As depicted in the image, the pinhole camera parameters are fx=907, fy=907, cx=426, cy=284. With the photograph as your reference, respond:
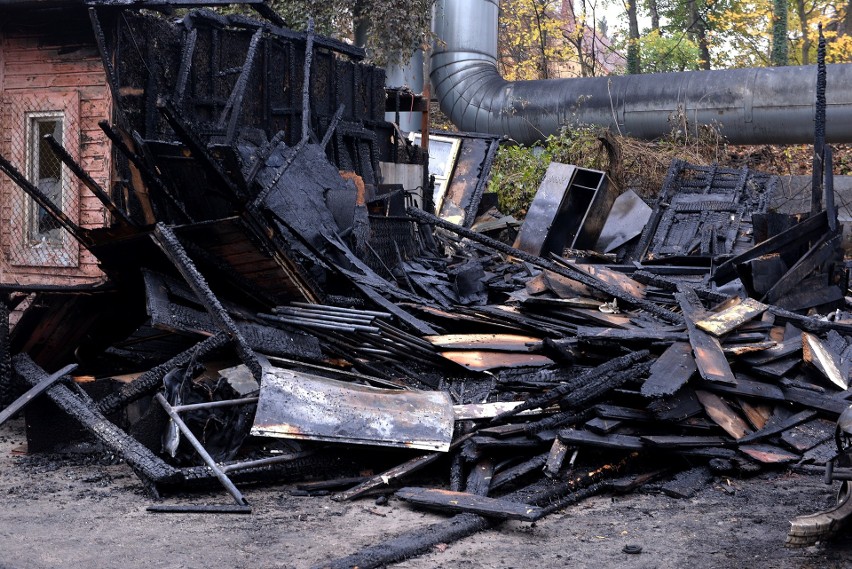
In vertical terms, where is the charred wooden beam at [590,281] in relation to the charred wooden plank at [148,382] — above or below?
above

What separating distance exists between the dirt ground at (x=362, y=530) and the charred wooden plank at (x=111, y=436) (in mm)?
207

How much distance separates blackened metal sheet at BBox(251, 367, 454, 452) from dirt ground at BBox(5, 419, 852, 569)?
19.3 inches

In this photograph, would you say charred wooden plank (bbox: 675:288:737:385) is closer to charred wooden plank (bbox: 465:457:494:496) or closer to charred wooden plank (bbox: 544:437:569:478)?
charred wooden plank (bbox: 544:437:569:478)

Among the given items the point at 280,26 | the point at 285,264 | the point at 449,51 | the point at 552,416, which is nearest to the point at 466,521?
the point at 552,416

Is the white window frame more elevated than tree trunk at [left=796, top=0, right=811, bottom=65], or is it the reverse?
tree trunk at [left=796, top=0, right=811, bottom=65]

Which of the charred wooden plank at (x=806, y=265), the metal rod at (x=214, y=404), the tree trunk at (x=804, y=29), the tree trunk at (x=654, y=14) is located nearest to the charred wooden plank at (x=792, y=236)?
the charred wooden plank at (x=806, y=265)

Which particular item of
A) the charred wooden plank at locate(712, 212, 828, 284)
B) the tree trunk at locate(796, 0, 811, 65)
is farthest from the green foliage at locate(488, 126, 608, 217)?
the tree trunk at locate(796, 0, 811, 65)

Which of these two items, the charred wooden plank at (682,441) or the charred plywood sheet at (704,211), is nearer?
the charred wooden plank at (682,441)

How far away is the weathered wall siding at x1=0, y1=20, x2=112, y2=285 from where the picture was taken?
10.5 m

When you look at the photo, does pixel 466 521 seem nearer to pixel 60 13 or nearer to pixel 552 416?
pixel 552 416

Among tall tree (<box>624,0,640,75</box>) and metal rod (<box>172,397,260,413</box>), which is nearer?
metal rod (<box>172,397,260,413</box>)

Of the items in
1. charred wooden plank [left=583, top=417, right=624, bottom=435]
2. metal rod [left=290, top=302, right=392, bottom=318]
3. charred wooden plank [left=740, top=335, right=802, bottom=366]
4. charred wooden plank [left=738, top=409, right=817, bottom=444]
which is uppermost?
metal rod [left=290, top=302, right=392, bottom=318]

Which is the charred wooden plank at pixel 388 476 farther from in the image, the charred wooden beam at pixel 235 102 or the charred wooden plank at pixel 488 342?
the charred wooden beam at pixel 235 102

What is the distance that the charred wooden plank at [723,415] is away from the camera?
273 inches
